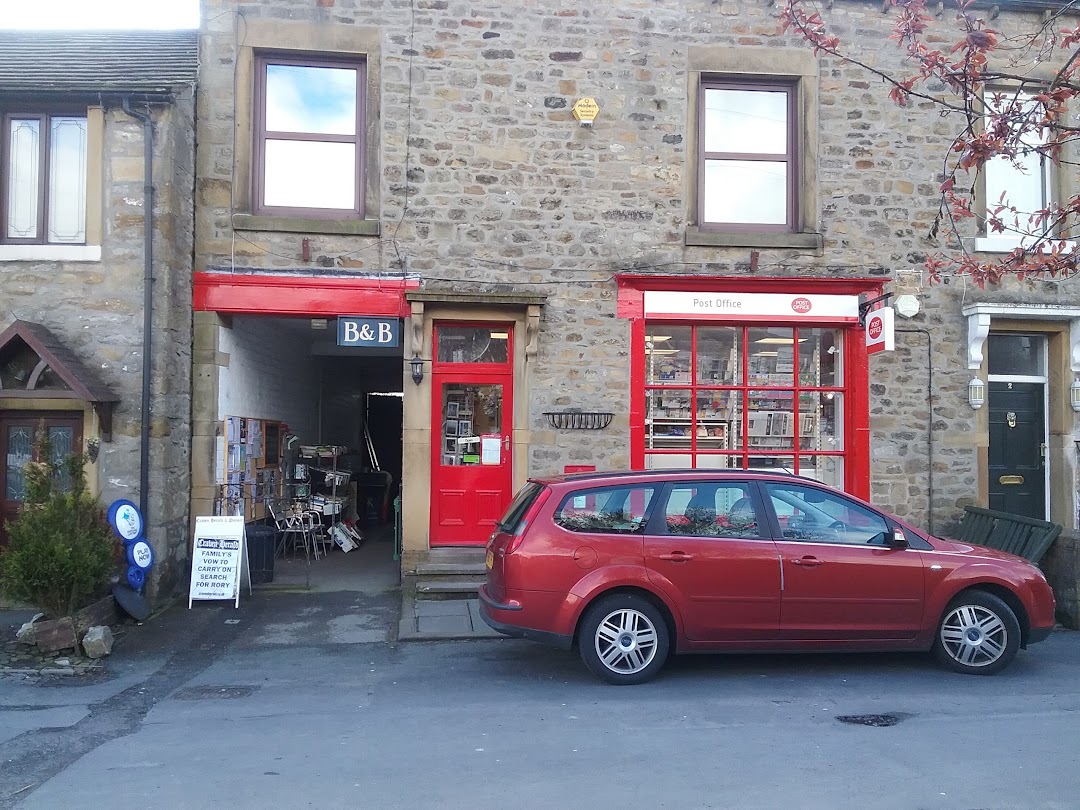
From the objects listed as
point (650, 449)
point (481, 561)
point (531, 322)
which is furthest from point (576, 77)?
point (481, 561)

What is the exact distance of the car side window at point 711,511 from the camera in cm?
685

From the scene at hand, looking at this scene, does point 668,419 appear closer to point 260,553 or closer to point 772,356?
point 772,356

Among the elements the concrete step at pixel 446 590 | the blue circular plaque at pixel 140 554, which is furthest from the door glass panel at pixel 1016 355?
the blue circular plaque at pixel 140 554

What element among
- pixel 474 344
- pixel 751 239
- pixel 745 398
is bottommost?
pixel 745 398

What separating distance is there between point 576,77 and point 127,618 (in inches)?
300

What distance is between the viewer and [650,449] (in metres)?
10.6

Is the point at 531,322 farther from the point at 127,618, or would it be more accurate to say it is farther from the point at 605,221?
the point at 127,618

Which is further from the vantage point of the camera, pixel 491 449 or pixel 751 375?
pixel 751 375

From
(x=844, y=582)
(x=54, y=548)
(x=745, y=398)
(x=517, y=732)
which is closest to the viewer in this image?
(x=517, y=732)

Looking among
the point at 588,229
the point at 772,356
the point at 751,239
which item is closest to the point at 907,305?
the point at 772,356

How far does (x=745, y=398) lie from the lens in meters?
10.8

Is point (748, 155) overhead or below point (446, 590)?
overhead

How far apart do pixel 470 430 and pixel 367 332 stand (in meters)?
1.68

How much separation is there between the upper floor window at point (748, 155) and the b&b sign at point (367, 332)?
13.2 ft
